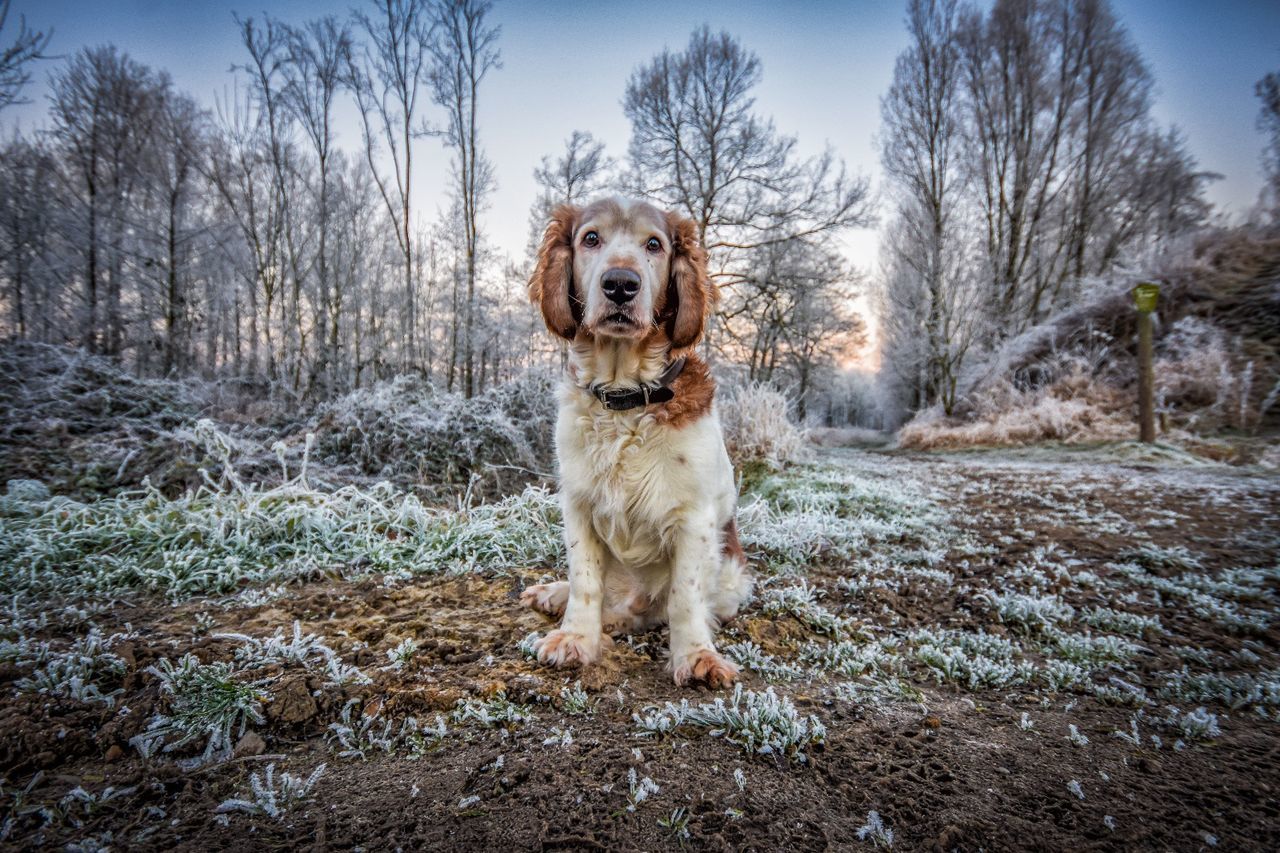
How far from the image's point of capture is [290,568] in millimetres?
2764

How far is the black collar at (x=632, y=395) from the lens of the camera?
2.12 metres

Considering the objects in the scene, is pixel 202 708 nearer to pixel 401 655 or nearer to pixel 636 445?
pixel 401 655

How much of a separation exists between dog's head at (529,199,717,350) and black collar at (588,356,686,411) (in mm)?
225

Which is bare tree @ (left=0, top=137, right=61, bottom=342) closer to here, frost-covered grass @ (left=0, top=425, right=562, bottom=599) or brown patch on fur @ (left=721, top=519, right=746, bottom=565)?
frost-covered grass @ (left=0, top=425, right=562, bottom=599)

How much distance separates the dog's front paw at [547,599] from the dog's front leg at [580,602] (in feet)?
1.04

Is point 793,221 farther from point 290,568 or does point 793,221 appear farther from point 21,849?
point 21,849

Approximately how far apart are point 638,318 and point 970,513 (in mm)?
4621

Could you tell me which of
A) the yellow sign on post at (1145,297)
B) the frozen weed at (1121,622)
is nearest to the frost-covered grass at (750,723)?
the frozen weed at (1121,622)

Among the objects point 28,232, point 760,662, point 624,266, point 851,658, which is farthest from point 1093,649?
point 28,232

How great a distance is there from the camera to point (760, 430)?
25.3 feet

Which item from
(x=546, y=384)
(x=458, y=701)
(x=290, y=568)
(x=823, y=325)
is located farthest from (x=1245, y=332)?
(x=290, y=568)

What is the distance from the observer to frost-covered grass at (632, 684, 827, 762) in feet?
4.72

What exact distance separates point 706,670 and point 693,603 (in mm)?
252

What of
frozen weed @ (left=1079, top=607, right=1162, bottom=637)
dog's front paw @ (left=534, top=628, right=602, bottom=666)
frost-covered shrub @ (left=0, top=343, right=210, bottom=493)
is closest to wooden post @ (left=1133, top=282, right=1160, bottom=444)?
frozen weed @ (left=1079, top=607, right=1162, bottom=637)
